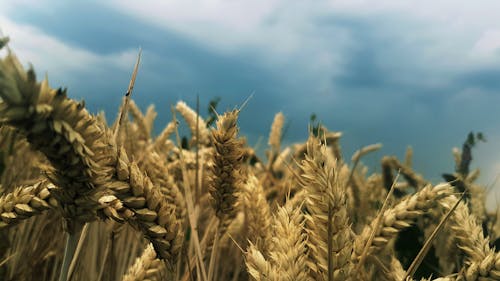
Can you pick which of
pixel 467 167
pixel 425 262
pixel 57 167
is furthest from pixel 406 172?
pixel 57 167

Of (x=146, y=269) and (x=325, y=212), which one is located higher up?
(x=325, y=212)

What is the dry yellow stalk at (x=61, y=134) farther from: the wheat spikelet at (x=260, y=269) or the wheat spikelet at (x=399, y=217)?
the wheat spikelet at (x=399, y=217)

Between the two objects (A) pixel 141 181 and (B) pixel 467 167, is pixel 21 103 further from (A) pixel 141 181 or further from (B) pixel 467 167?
(B) pixel 467 167

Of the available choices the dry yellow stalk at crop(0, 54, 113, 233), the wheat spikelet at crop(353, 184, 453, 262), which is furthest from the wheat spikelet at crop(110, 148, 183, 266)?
the wheat spikelet at crop(353, 184, 453, 262)

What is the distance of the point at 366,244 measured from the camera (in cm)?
87

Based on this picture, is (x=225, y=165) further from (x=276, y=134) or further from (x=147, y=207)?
(x=276, y=134)

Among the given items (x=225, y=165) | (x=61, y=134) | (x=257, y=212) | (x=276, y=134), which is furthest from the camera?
(x=276, y=134)

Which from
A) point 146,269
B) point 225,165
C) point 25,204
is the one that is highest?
point 225,165

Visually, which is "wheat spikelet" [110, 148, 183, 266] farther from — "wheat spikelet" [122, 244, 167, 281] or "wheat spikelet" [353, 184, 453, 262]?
"wheat spikelet" [353, 184, 453, 262]

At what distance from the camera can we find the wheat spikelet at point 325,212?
2.30 feet

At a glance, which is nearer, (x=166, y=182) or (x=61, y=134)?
(x=61, y=134)

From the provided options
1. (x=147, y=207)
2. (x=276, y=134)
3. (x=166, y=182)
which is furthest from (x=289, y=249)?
(x=276, y=134)

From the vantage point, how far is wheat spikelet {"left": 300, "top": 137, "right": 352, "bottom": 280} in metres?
0.70

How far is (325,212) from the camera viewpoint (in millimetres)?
713
